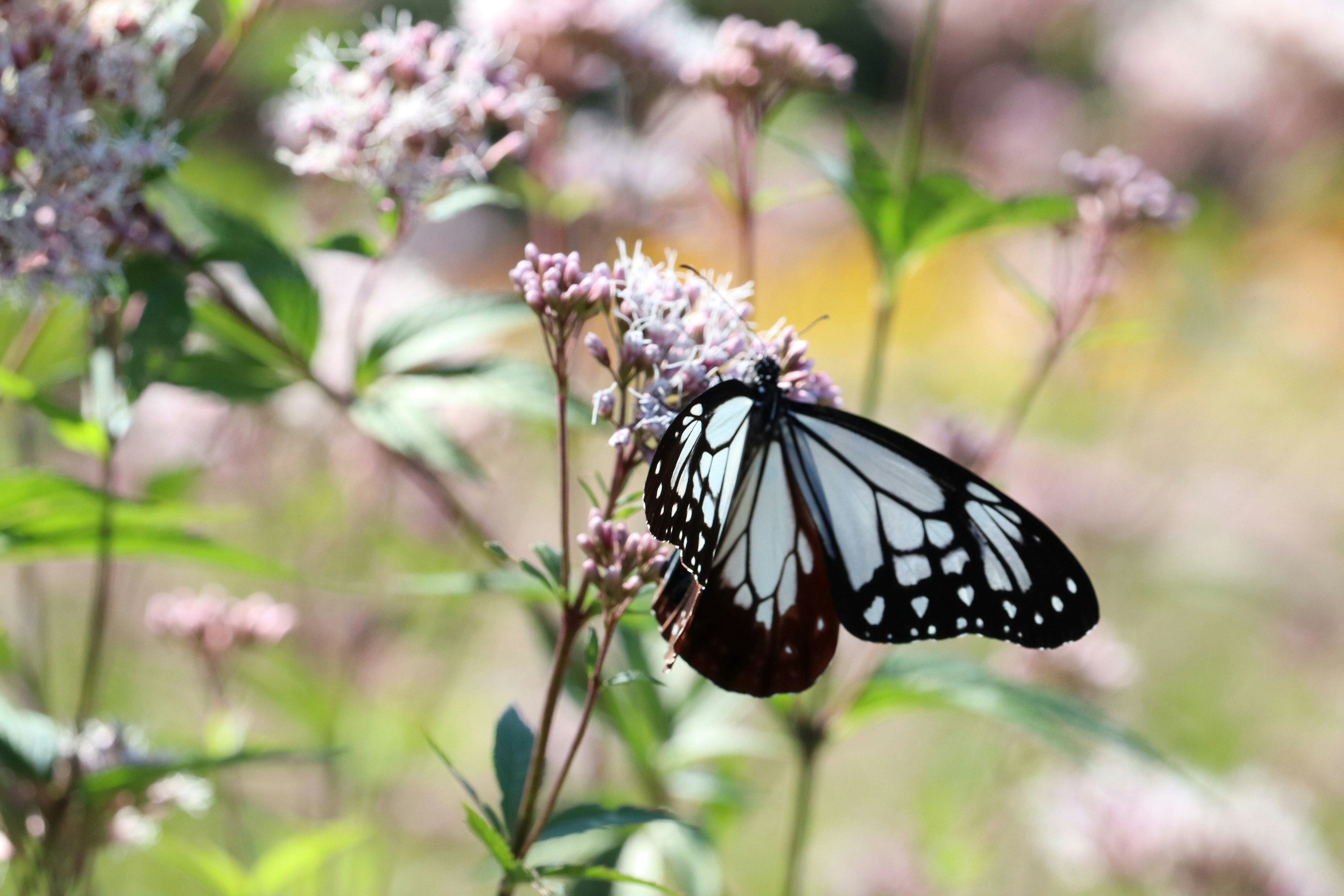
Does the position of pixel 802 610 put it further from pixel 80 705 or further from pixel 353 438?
pixel 353 438

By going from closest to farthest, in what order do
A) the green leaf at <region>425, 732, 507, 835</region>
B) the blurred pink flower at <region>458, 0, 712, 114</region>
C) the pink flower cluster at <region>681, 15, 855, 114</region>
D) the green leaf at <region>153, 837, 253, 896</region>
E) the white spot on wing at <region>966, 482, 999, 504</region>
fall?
the green leaf at <region>425, 732, 507, 835</region> → the white spot on wing at <region>966, 482, 999, 504</region> → the green leaf at <region>153, 837, 253, 896</region> → the pink flower cluster at <region>681, 15, 855, 114</region> → the blurred pink flower at <region>458, 0, 712, 114</region>

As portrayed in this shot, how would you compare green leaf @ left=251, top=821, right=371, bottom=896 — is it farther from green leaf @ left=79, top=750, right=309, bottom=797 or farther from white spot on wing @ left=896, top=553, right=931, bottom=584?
white spot on wing @ left=896, top=553, right=931, bottom=584

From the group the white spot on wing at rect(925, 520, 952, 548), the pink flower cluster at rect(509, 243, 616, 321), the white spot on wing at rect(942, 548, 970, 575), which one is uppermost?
the pink flower cluster at rect(509, 243, 616, 321)

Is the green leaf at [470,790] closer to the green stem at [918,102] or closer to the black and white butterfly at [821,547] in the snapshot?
the black and white butterfly at [821,547]

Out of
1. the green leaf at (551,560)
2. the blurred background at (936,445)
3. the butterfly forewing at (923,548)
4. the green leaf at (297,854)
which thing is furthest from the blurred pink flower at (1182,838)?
the green leaf at (551,560)

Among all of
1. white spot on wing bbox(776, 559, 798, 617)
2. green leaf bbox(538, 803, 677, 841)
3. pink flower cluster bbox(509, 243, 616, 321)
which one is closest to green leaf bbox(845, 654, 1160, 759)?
white spot on wing bbox(776, 559, 798, 617)

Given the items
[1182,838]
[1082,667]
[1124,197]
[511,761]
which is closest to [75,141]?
[511,761]
